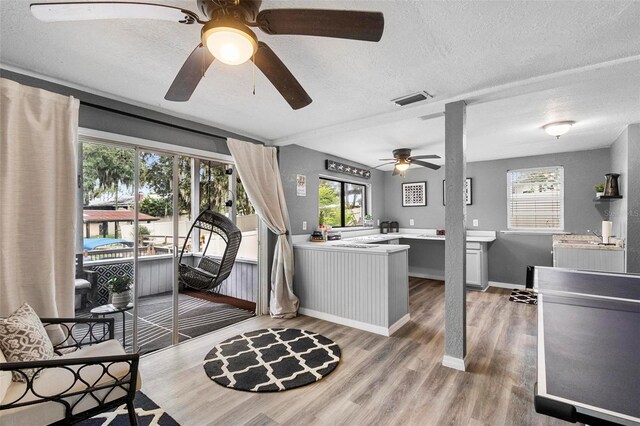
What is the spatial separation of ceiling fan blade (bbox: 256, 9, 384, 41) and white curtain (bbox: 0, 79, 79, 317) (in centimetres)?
193

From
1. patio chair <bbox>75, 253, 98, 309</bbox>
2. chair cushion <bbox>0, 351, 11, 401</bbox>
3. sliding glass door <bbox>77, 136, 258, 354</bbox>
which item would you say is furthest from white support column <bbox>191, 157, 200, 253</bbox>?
chair cushion <bbox>0, 351, 11, 401</bbox>

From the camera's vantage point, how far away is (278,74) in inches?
62.7

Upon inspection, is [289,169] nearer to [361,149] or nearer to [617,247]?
[361,149]

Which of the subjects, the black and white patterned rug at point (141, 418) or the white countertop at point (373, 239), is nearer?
the black and white patterned rug at point (141, 418)

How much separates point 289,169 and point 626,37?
11.0 feet

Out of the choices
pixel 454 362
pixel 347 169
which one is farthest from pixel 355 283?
pixel 347 169

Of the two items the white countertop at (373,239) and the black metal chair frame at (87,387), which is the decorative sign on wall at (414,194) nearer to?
the white countertop at (373,239)

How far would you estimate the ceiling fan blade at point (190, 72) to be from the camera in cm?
148

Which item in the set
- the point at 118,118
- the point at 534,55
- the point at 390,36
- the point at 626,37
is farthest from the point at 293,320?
the point at 626,37

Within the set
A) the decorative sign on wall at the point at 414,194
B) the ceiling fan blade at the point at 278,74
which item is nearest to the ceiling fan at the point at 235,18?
the ceiling fan blade at the point at 278,74

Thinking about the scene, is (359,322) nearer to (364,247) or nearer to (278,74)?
(364,247)

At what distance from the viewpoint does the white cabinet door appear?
4.90 m

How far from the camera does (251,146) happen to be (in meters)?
3.59

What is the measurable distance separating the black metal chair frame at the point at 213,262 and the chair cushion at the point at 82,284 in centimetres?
74
